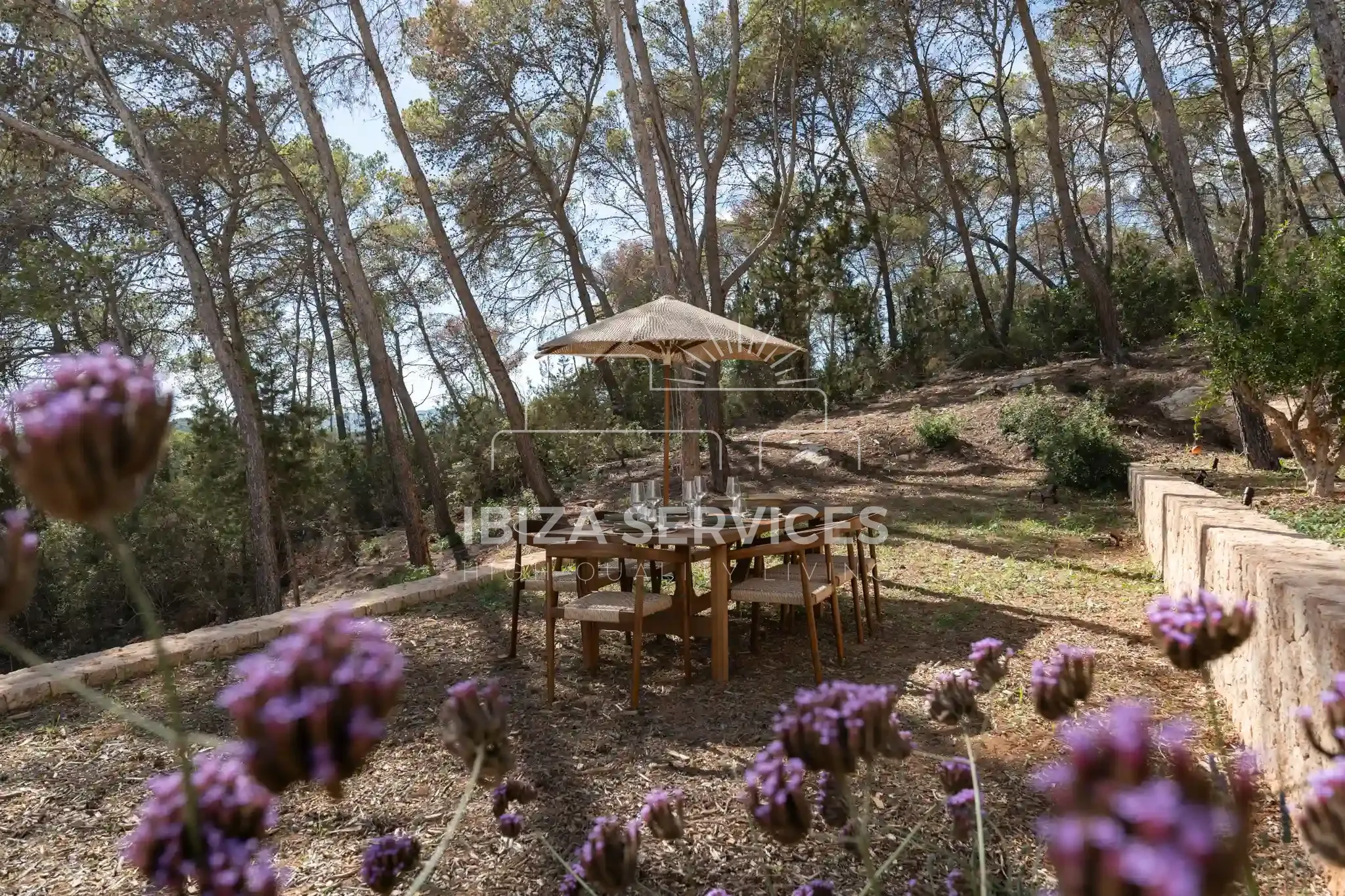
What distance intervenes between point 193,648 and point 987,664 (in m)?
4.28

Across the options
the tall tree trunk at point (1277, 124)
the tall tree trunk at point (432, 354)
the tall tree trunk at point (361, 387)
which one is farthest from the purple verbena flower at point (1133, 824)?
the tall tree trunk at point (432, 354)

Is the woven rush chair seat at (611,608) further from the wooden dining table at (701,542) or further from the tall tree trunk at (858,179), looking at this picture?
the tall tree trunk at (858,179)

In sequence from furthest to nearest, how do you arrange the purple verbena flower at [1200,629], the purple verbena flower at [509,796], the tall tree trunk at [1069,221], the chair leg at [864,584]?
the tall tree trunk at [1069,221]
the chair leg at [864,584]
the purple verbena flower at [509,796]
the purple verbena flower at [1200,629]

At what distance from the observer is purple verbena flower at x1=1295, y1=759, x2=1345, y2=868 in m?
0.68

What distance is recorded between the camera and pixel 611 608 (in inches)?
134

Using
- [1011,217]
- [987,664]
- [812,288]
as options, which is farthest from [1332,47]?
[1011,217]

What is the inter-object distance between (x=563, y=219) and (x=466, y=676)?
9.39 meters

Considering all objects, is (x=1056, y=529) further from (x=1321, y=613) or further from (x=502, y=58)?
(x=502, y=58)

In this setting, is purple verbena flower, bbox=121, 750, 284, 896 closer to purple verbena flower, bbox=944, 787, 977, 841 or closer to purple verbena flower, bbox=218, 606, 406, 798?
purple verbena flower, bbox=218, 606, 406, 798

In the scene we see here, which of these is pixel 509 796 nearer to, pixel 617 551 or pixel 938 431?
pixel 617 551

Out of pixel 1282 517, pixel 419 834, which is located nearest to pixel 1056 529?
pixel 1282 517

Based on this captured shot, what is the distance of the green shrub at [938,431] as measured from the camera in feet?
32.3

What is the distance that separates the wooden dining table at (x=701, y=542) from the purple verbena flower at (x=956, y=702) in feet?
6.71

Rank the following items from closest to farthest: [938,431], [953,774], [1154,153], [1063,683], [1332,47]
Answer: [1063,683] < [953,774] < [1332,47] < [938,431] < [1154,153]
